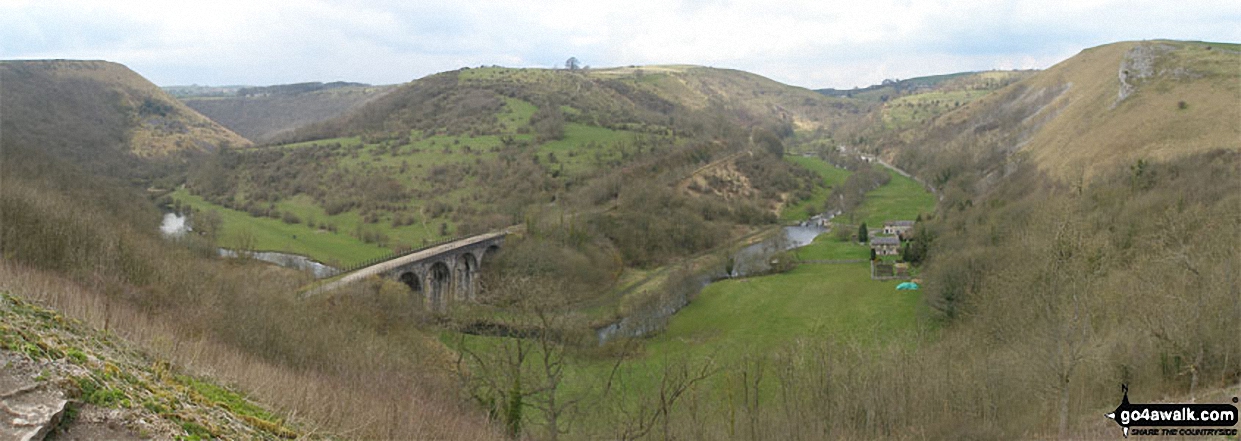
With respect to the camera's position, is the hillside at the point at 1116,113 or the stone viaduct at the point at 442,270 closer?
the hillside at the point at 1116,113

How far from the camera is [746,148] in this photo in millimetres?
135000

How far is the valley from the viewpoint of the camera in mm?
17109

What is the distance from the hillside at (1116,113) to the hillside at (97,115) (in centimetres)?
12599

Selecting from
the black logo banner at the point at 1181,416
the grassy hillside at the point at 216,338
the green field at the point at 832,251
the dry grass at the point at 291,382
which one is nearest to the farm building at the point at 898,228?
the green field at the point at 832,251

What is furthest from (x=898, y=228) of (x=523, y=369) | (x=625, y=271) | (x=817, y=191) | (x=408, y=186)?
(x=408, y=186)

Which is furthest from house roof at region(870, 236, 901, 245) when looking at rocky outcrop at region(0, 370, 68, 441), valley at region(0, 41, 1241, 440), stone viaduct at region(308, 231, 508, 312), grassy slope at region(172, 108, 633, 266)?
rocky outcrop at region(0, 370, 68, 441)

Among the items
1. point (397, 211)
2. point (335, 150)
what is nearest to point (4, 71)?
point (335, 150)

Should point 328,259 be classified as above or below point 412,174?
below

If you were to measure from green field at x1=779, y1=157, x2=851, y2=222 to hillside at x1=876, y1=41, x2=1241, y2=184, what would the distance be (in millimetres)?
18208

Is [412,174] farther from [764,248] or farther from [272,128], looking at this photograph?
[272,128]

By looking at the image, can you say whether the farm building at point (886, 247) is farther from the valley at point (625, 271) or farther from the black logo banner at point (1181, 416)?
the black logo banner at point (1181, 416)

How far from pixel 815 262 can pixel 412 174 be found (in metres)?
54.7

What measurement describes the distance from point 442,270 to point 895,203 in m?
74.2

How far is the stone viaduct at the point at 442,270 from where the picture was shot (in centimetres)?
5019
